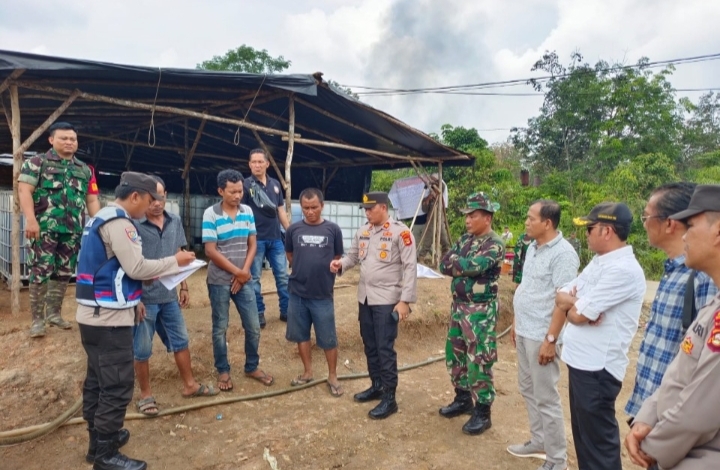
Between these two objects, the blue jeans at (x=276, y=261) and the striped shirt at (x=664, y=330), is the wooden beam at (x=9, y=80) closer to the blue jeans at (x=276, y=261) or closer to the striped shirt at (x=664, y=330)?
the blue jeans at (x=276, y=261)

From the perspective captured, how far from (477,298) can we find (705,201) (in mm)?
2033

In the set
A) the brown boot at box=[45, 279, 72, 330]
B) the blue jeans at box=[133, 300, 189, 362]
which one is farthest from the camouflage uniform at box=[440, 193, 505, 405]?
the brown boot at box=[45, 279, 72, 330]

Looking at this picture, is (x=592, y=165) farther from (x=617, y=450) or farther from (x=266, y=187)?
(x=617, y=450)

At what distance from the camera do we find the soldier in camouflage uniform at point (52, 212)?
3.95 meters

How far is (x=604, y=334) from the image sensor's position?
A: 7.68ft

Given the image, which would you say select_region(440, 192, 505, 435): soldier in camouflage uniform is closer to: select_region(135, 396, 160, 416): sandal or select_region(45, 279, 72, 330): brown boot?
select_region(135, 396, 160, 416): sandal

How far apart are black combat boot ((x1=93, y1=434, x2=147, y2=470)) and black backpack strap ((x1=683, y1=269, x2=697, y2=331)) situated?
3.02 metres

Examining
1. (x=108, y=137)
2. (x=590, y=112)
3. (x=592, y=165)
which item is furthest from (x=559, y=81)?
(x=108, y=137)

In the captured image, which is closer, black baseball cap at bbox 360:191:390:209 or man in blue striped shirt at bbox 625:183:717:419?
man in blue striped shirt at bbox 625:183:717:419

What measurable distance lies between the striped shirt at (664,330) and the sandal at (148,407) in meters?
3.14

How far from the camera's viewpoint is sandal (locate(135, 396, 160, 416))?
11.2ft

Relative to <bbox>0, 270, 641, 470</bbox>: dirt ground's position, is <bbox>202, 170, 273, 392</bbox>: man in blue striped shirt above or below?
above

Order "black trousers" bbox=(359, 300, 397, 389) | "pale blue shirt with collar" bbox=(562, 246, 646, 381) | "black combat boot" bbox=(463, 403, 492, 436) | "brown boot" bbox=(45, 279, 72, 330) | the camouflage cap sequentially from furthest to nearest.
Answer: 1. "brown boot" bbox=(45, 279, 72, 330)
2. "black trousers" bbox=(359, 300, 397, 389)
3. "black combat boot" bbox=(463, 403, 492, 436)
4. the camouflage cap
5. "pale blue shirt with collar" bbox=(562, 246, 646, 381)

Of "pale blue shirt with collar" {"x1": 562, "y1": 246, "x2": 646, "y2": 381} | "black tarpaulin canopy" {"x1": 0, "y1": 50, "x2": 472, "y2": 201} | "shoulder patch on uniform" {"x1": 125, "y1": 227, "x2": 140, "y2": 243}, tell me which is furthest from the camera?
"black tarpaulin canopy" {"x1": 0, "y1": 50, "x2": 472, "y2": 201}
